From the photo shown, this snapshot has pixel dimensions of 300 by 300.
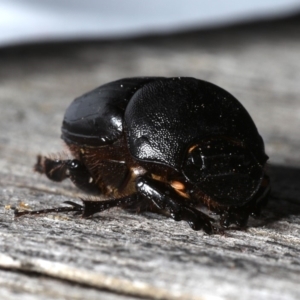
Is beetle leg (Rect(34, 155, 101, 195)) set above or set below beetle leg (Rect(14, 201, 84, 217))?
above

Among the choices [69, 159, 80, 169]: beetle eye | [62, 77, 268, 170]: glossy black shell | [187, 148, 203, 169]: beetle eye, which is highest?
[62, 77, 268, 170]: glossy black shell

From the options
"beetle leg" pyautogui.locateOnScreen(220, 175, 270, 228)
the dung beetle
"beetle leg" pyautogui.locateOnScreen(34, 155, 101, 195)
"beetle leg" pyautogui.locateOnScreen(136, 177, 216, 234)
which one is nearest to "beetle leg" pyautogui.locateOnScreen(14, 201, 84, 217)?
the dung beetle

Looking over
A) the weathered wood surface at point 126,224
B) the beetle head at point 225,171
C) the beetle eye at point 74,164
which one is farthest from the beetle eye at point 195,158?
the beetle eye at point 74,164

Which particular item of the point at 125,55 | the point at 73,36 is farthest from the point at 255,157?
the point at 73,36

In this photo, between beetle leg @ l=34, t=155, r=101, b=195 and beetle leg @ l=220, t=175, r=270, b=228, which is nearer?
beetle leg @ l=220, t=175, r=270, b=228

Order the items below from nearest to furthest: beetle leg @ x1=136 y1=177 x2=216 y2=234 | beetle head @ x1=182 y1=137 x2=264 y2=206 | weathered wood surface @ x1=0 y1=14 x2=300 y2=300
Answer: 1. weathered wood surface @ x1=0 y1=14 x2=300 y2=300
2. beetle leg @ x1=136 y1=177 x2=216 y2=234
3. beetle head @ x1=182 y1=137 x2=264 y2=206

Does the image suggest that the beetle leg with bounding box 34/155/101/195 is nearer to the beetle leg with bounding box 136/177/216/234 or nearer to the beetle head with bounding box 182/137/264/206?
the beetle leg with bounding box 136/177/216/234

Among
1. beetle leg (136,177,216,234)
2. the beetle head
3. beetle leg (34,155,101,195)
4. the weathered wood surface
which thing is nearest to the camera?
the weathered wood surface
